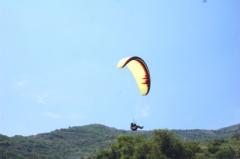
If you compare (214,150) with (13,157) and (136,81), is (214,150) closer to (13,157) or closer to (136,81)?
(136,81)

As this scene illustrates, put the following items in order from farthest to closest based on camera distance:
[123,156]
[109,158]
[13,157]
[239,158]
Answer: [13,157] < [239,158] < [109,158] < [123,156]

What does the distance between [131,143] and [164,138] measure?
4.75 m

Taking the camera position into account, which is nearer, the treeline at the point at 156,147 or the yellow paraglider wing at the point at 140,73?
the yellow paraglider wing at the point at 140,73

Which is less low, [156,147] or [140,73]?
[140,73]

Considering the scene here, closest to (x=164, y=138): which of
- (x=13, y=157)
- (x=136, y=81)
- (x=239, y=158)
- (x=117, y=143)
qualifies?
(x=117, y=143)

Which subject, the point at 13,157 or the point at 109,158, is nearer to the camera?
the point at 109,158

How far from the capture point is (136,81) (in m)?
31.5

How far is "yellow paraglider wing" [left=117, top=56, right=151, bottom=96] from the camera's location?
100ft

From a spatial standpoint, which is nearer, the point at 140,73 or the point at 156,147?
the point at 140,73

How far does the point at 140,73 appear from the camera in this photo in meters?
31.3

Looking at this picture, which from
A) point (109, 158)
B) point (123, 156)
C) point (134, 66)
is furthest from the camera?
point (109, 158)

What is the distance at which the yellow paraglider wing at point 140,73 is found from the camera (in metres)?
30.5

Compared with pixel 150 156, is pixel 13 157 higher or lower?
higher

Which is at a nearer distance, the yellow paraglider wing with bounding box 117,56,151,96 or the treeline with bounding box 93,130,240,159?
the yellow paraglider wing with bounding box 117,56,151,96
